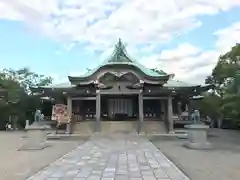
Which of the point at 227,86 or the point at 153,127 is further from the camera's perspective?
the point at 153,127

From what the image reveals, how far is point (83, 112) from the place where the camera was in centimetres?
2472

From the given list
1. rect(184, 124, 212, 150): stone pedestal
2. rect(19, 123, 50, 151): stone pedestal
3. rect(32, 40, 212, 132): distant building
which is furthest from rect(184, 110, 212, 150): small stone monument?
rect(32, 40, 212, 132): distant building

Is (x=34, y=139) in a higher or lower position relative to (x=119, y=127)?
lower

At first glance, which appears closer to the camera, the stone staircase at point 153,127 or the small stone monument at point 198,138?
the small stone monument at point 198,138

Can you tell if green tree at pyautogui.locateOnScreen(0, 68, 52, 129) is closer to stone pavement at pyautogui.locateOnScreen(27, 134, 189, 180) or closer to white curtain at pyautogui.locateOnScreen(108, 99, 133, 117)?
white curtain at pyautogui.locateOnScreen(108, 99, 133, 117)

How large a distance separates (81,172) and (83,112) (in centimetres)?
1705

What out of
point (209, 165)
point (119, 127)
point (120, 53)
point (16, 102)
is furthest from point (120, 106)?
point (209, 165)

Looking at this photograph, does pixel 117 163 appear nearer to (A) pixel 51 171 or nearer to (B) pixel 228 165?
(A) pixel 51 171

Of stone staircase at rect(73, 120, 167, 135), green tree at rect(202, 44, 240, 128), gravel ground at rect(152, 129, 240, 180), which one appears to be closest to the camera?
gravel ground at rect(152, 129, 240, 180)

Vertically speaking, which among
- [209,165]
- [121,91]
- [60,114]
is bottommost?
[209,165]

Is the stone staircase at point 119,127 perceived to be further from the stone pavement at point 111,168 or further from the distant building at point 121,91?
the stone pavement at point 111,168

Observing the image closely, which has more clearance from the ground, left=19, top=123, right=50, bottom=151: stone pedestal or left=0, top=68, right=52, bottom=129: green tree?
left=0, top=68, right=52, bottom=129: green tree

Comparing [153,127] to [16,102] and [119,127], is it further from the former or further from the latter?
[16,102]

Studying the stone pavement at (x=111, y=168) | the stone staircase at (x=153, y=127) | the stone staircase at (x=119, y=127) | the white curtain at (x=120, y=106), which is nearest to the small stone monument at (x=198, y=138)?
the stone pavement at (x=111, y=168)
